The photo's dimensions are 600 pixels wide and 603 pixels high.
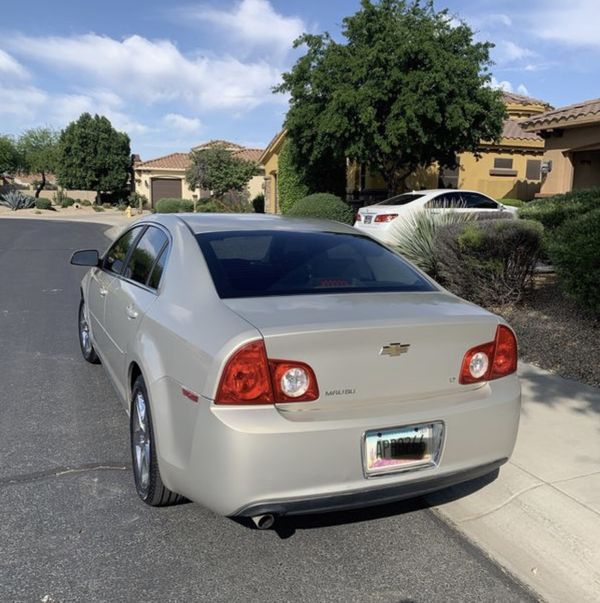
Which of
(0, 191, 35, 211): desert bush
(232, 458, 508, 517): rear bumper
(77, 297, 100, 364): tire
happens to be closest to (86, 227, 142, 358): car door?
(77, 297, 100, 364): tire

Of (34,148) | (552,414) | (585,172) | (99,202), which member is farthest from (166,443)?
(34,148)

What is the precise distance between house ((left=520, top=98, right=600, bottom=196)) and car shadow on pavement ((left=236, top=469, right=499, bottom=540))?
11.8m

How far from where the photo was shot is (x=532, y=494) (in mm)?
3426

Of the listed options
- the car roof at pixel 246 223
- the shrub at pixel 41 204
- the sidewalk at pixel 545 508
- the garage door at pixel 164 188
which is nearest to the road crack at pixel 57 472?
the car roof at pixel 246 223

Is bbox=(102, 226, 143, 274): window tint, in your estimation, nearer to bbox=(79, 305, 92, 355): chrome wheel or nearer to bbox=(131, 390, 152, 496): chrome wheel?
bbox=(79, 305, 92, 355): chrome wheel

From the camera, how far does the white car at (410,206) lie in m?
12.3

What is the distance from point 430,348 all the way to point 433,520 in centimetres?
108

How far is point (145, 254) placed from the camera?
4.10 meters

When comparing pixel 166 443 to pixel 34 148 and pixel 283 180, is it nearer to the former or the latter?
pixel 283 180

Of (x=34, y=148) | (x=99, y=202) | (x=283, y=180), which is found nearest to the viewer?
(x=283, y=180)

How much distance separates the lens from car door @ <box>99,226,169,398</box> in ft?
11.9

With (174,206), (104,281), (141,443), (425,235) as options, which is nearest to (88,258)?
(104,281)

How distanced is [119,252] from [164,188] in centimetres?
4692

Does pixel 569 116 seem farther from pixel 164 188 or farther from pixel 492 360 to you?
pixel 164 188
